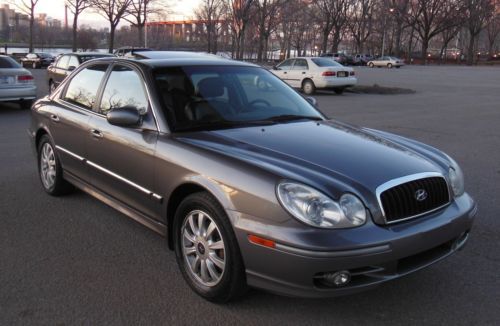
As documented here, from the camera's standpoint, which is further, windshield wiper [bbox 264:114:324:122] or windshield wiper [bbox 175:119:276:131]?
windshield wiper [bbox 264:114:324:122]

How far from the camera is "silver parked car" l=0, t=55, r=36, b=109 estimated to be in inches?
492

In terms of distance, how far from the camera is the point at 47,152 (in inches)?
216

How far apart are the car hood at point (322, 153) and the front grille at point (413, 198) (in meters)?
0.09

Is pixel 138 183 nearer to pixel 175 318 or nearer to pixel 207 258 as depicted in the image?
pixel 207 258

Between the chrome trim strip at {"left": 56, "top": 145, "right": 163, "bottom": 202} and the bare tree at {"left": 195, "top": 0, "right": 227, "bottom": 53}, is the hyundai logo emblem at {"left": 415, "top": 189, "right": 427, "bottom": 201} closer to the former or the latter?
the chrome trim strip at {"left": 56, "top": 145, "right": 163, "bottom": 202}

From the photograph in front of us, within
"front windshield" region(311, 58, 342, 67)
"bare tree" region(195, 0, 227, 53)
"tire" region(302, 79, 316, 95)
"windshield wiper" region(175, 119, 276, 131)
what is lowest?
"windshield wiper" region(175, 119, 276, 131)

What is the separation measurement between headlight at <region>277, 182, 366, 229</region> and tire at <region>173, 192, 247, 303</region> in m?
0.44

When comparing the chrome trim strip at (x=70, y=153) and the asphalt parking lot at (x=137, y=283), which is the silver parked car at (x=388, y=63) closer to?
the asphalt parking lot at (x=137, y=283)

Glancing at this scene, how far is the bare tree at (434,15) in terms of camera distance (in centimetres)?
7238

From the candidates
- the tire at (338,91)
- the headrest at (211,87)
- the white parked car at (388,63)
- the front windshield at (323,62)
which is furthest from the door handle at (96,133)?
the white parked car at (388,63)

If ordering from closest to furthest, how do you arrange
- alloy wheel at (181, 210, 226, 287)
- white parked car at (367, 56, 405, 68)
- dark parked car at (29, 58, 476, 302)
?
dark parked car at (29, 58, 476, 302) → alloy wheel at (181, 210, 226, 287) → white parked car at (367, 56, 405, 68)

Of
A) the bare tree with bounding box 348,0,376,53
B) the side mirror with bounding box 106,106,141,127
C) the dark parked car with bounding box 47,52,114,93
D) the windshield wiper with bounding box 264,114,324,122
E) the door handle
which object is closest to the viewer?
the side mirror with bounding box 106,106,141,127

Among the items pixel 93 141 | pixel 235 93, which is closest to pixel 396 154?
pixel 235 93

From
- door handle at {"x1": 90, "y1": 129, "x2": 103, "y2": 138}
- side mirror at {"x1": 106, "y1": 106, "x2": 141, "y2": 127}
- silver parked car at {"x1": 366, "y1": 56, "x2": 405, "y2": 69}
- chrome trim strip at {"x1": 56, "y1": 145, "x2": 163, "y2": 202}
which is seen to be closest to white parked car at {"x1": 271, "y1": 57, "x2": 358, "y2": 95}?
chrome trim strip at {"x1": 56, "y1": 145, "x2": 163, "y2": 202}
